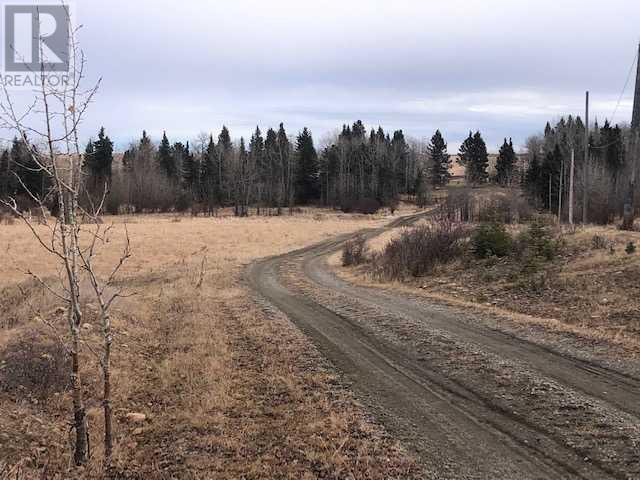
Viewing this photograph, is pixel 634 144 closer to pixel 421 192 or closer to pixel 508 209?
pixel 508 209

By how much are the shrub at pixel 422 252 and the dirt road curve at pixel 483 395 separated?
215 inches

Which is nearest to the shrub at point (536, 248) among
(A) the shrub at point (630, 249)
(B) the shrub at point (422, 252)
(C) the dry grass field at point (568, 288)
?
(C) the dry grass field at point (568, 288)

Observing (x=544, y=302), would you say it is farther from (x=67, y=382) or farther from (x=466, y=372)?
(x=67, y=382)

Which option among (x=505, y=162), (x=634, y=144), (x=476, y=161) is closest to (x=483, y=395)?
(x=634, y=144)

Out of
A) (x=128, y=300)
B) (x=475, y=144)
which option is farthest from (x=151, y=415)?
(x=475, y=144)

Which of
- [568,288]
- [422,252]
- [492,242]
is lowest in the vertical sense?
[568,288]

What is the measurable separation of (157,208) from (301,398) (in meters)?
75.8

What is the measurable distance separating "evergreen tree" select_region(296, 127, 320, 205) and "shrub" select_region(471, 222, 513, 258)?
71.2 metres

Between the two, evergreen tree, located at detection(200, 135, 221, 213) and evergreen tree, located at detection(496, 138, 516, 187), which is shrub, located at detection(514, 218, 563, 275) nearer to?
evergreen tree, located at detection(200, 135, 221, 213)

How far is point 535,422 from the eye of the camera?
604 centimetres

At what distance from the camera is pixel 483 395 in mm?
6934

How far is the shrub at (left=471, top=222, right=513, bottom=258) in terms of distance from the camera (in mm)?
16641

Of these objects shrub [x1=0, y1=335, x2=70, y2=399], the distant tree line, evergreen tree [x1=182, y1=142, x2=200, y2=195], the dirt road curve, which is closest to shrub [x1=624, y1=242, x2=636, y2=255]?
the dirt road curve

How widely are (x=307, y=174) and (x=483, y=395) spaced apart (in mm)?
82261
